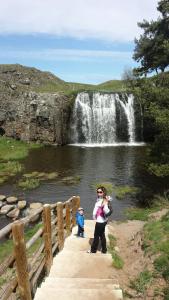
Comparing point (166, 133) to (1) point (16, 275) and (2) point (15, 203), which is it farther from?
(1) point (16, 275)

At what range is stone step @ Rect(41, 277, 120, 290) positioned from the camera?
9125 mm

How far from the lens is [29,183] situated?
116 feet

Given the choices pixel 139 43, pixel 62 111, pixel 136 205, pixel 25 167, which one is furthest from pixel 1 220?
pixel 139 43

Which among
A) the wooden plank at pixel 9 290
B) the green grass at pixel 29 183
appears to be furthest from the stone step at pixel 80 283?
the green grass at pixel 29 183

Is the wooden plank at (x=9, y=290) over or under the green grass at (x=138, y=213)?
over

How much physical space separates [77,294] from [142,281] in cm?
253

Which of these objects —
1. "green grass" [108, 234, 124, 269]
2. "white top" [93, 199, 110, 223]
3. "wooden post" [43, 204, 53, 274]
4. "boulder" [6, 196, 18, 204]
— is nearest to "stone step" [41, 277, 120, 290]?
"wooden post" [43, 204, 53, 274]

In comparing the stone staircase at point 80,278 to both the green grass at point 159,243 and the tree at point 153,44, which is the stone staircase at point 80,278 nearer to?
the green grass at point 159,243

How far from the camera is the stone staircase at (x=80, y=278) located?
863 cm

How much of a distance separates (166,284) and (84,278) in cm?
210

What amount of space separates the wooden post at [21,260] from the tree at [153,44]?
143 ft

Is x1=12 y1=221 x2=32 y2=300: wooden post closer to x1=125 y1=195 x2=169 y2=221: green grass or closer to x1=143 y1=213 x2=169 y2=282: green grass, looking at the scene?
x1=143 y1=213 x2=169 y2=282: green grass

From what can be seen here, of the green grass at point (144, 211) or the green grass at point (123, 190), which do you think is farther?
the green grass at point (123, 190)

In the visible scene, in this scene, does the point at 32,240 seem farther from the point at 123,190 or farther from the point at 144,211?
the point at 123,190
